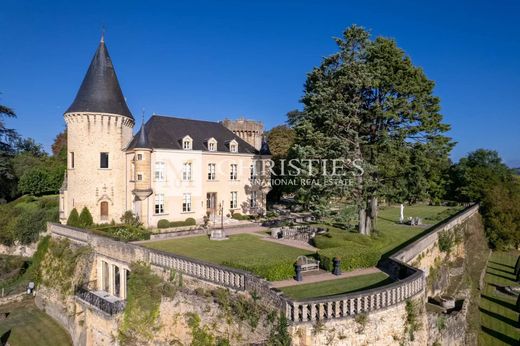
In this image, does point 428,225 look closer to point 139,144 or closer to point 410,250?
point 410,250

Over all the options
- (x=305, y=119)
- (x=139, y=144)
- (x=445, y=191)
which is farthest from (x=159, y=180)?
(x=445, y=191)

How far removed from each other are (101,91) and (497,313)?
1333 inches

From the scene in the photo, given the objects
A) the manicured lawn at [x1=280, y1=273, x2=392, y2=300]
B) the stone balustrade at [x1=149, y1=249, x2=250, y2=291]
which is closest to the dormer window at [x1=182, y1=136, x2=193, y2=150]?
the stone balustrade at [x1=149, y1=249, x2=250, y2=291]

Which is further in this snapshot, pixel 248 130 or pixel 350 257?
pixel 248 130

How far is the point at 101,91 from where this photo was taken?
30.4 meters

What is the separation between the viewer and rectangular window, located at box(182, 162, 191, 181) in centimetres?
3225

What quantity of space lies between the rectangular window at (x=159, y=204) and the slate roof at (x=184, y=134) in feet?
14.6

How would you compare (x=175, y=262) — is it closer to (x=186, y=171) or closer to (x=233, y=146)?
(x=186, y=171)

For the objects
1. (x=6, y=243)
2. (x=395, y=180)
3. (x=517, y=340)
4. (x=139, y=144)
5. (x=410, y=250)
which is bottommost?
(x=517, y=340)

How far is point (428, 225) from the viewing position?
31.4 meters

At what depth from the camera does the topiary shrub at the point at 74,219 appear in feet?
95.1

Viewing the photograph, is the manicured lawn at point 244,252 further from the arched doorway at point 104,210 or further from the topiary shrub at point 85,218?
the arched doorway at point 104,210

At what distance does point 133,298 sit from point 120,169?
56.0 feet

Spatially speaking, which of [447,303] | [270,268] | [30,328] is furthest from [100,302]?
[447,303]
